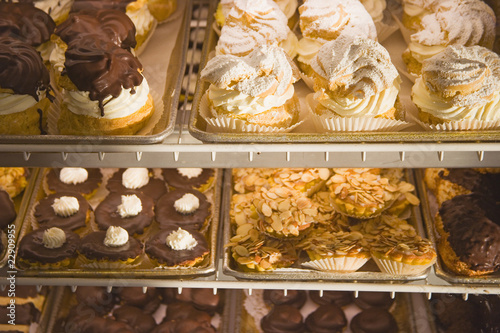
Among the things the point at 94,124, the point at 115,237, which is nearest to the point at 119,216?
the point at 115,237

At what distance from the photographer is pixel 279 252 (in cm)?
220

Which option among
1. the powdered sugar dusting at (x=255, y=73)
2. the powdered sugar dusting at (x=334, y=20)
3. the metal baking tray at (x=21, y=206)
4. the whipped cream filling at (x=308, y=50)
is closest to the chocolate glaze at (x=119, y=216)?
the metal baking tray at (x=21, y=206)

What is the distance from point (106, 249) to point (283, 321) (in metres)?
0.93

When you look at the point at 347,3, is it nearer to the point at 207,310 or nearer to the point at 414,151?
the point at 414,151

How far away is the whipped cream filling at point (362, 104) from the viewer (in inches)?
73.0

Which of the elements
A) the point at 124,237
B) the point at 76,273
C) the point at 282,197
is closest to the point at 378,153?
the point at 282,197

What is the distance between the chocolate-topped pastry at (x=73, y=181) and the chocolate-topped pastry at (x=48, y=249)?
32 centimetres

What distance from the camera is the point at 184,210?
2432 mm

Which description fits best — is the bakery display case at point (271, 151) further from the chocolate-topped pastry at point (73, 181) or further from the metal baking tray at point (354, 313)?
the chocolate-topped pastry at point (73, 181)

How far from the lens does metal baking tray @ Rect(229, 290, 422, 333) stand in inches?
102

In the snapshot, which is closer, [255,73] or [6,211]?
[255,73]

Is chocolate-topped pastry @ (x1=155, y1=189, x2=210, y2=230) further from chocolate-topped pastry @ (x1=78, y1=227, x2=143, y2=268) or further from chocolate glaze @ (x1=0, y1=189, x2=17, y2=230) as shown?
chocolate glaze @ (x1=0, y1=189, x2=17, y2=230)

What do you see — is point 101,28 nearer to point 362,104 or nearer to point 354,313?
point 362,104

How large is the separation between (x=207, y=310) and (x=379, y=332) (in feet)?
2.76
